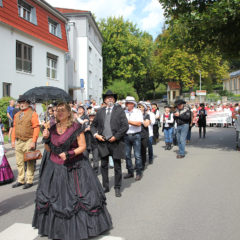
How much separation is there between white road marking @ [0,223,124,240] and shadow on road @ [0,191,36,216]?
2.44 feet

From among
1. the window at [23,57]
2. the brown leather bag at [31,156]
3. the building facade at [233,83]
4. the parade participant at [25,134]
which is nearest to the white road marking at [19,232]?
the brown leather bag at [31,156]

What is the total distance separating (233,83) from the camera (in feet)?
225

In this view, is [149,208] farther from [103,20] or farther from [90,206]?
[103,20]

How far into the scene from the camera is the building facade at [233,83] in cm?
6494

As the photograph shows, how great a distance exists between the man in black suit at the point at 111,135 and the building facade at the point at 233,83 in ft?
210

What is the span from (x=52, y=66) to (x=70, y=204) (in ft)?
70.0

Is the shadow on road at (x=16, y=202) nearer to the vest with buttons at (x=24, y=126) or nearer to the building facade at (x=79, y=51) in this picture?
the vest with buttons at (x=24, y=126)

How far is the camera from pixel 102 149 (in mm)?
→ 5605

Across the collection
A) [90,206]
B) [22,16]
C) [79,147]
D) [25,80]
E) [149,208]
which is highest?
[22,16]

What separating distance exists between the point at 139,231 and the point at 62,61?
2253cm

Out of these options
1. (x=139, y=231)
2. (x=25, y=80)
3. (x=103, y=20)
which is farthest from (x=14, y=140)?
(x=103, y=20)

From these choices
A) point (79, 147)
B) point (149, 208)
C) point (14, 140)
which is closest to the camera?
point (79, 147)

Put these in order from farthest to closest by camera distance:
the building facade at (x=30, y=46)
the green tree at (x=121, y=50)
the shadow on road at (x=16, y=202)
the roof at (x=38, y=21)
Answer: the green tree at (x=121, y=50) < the building facade at (x=30, y=46) < the roof at (x=38, y=21) < the shadow on road at (x=16, y=202)

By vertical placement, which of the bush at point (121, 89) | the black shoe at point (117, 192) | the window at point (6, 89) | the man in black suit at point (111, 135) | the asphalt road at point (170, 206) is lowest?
the asphalt road at point (170, 206)
